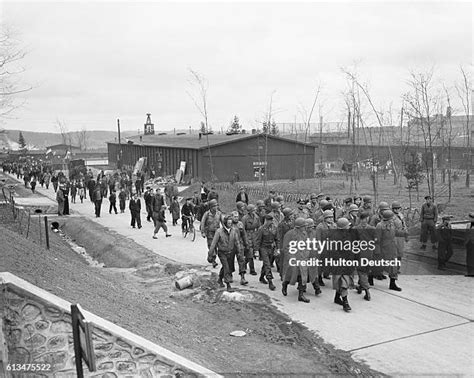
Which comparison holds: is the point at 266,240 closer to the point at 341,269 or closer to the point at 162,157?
the point at 341,269

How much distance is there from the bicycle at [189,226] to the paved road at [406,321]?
5894mm

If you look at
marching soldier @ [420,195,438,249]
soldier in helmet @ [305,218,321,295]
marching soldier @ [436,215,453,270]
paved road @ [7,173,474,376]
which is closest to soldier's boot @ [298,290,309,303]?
paved road @ [7,173,474,376]

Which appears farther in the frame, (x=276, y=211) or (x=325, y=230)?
(x=276, y=211)

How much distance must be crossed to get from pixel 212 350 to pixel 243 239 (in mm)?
3765

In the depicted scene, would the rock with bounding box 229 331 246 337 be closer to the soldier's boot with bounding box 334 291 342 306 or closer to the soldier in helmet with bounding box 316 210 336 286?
the soldier's boot with bounding box 334 291 342 306

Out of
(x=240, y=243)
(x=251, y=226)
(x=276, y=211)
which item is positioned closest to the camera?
(x=240, y=243)

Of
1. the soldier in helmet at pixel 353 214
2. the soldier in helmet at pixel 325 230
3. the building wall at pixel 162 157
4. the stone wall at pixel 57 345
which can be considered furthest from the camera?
the building wall at pixel 162 157

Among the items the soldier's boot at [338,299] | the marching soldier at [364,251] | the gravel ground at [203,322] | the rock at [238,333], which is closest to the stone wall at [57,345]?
the gravel ground at [203,322]

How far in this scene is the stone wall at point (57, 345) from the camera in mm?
5980

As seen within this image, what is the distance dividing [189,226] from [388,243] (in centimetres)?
851

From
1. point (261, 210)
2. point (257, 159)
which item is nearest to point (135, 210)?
point (261, 210)

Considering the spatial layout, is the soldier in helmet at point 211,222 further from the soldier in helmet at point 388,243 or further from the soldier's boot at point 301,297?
the soldier in helmet at point 388,243

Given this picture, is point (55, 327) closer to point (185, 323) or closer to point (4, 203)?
point (185, 323)

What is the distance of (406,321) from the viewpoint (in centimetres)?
855
